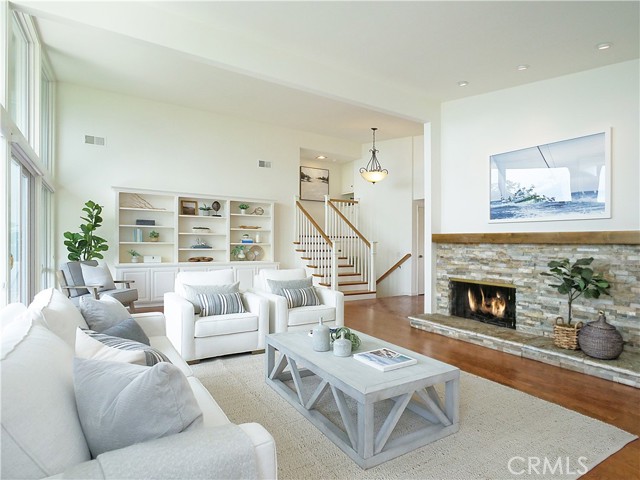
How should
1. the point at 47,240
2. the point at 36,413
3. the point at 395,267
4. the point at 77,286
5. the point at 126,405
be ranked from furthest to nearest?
the point at 395,267 < the point at 47,240 < the point at 77,286 < the point at 126,405 < the point at 36,413

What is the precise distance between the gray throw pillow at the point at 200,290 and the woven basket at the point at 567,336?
3.44 m

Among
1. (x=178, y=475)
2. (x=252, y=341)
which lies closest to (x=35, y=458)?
(x=178, y=475)

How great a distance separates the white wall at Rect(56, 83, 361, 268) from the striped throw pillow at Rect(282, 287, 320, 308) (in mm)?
3509

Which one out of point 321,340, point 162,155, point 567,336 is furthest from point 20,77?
point 567,336

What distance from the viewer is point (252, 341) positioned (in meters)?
3.76

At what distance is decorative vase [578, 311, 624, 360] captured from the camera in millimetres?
3264

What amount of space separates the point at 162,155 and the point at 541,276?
633cm

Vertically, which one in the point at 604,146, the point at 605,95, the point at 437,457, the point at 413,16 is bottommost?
the point at 437,457

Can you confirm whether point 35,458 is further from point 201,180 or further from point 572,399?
point 201,180

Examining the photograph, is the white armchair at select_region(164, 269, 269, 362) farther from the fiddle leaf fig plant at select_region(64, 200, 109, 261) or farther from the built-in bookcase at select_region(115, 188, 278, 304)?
the built-in bookcase at select_region(115, 188, 278, 304)

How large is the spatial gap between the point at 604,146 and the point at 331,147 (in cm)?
556

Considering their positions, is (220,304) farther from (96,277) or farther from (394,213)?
(394,213)

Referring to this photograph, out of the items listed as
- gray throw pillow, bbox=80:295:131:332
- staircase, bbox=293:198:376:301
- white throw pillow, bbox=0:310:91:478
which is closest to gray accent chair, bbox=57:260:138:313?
gray throw pillow, bbox=80:295:131:332

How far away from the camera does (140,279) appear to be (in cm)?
609
